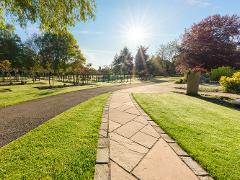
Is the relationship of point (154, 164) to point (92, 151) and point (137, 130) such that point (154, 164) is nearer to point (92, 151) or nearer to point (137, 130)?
point (92, 151)

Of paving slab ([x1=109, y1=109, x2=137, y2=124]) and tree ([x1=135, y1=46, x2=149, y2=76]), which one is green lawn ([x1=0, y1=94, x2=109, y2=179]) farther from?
tree ([x1=135, y1=46, x2=149, y2=76])

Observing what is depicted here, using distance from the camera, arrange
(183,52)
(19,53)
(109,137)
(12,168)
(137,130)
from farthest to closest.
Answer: (19,53)
(183,52)
(137,130)
(109,137)
(12,168)

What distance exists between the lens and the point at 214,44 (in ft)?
44.5

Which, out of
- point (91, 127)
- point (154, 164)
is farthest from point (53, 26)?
point (154, 164)

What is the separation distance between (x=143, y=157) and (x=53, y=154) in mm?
1800

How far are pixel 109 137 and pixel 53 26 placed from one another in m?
6.10

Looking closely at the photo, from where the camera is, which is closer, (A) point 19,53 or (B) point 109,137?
(B) point 109,137

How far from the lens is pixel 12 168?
3150 mm

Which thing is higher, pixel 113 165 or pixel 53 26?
pixel 53 26

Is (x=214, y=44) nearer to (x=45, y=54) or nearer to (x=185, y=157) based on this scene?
(x=185, y=157)

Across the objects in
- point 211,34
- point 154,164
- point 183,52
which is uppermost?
point 211,34

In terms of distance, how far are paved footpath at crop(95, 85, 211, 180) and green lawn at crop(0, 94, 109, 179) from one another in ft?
1.11

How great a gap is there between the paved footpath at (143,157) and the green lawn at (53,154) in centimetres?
34

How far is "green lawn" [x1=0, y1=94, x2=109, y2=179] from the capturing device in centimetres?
302
